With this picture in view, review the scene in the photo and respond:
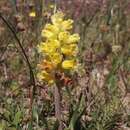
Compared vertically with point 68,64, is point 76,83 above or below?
below

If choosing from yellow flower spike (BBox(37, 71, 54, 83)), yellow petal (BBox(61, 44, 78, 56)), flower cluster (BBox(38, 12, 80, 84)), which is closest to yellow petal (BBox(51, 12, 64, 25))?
flower cluster (BBox(38, 12, 80, 84))

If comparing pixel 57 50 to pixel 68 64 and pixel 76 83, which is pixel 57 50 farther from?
pixel 76 83

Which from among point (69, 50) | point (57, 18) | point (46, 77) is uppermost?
point (57, 18)

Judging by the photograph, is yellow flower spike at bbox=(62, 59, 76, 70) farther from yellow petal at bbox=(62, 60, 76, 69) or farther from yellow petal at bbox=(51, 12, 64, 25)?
yellow petal at bbox=(51, 12, 64, 25)

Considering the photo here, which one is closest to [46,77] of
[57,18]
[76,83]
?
[57,18]

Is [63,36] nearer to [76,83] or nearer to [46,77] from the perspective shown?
[46,77]

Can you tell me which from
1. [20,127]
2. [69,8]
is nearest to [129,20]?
[69,8]

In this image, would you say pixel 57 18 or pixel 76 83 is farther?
pixel 76 83

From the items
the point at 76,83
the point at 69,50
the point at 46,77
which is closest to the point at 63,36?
the point at 69,50

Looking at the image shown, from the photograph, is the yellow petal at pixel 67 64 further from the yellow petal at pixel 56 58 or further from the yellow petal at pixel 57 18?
the yellow petal at pixel 57 18
